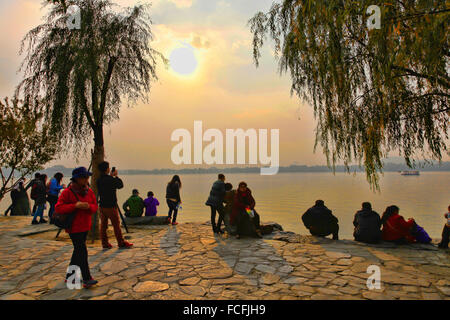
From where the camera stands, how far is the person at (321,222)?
25.6 ft

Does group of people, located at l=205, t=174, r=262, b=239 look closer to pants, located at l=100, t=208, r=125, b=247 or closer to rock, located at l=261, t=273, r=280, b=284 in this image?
pants, located at l=100, t=208, r=125, b=247

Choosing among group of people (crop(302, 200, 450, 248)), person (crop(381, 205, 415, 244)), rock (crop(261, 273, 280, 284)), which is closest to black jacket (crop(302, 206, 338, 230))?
group of people (crop(302, 200, 450, 248))

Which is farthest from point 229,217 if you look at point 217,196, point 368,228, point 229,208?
point 368,228

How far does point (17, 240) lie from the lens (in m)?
7.76

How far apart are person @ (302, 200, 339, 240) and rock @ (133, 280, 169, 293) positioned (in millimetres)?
5120

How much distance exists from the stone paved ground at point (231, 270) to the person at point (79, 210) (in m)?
0.44

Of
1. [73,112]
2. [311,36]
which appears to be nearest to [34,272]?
[73,112]

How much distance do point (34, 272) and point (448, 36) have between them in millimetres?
8371

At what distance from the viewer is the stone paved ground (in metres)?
4.07

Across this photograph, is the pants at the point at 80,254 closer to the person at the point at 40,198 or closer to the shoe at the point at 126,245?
the shoe at the point at 126,245

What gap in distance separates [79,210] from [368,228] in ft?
22.8

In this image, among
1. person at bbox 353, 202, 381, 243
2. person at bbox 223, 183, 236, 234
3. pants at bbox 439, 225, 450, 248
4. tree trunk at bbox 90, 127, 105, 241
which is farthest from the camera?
tree trunk at bbox 90, 127, 105, 241

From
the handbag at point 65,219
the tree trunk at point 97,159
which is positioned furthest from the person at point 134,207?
the handbag at point 65,219
